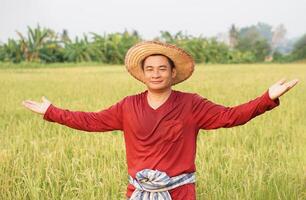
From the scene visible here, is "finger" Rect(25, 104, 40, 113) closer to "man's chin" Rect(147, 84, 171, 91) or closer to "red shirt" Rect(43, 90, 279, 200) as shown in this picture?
"red shirt" Rect(43, 90, 279, 200)

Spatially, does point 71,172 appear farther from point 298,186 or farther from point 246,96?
point 246,96

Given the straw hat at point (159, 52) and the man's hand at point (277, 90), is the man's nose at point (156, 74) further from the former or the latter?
the man's hand at point (277, 90)

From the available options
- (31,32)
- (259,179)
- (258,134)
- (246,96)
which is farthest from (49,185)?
(31,32)

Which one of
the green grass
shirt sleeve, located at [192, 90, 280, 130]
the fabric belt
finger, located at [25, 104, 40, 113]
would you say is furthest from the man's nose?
the green grass

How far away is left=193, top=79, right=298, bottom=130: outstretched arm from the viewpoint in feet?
6.43

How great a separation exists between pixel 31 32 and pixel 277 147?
19.2m

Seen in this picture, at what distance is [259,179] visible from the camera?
291 cm

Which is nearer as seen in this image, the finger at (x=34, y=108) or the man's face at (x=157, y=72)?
the man's face at (x=157, y=72)

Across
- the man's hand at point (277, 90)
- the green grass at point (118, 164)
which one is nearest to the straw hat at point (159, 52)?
the man's hand at point (277, 90)

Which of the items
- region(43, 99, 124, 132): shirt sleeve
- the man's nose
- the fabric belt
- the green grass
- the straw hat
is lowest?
the green grass

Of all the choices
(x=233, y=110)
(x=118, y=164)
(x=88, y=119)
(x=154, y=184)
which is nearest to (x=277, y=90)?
(x=233, y=110)

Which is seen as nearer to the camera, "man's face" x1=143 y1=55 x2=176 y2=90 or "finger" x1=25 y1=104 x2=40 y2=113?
"man's face" x1=143 y1=55 x2=176 y2=90

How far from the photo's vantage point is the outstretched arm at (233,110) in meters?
1.96

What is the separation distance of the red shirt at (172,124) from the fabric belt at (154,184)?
2cm
